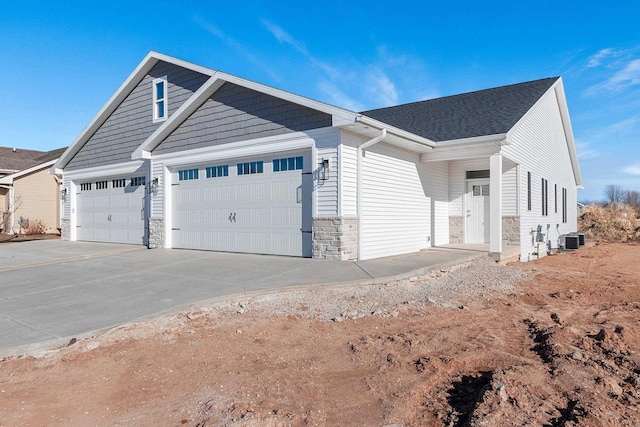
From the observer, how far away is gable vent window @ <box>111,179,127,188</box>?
13.7m

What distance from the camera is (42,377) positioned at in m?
3.45

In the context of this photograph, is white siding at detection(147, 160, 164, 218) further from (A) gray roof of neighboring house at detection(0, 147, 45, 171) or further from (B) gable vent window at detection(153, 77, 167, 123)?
(A) gray roof of neighboring house at detection(0, 147, 45, 171)

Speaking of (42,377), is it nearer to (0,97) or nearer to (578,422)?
(578,422)

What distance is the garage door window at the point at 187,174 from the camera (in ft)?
37.7

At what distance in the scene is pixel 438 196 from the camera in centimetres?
1252

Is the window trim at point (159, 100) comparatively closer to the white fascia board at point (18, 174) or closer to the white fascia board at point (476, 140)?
the white fascia board at point (476, 140)

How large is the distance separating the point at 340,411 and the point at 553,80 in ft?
49.8

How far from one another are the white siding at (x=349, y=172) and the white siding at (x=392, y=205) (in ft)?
1.02

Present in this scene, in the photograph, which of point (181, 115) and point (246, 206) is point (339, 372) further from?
point (181, 115)

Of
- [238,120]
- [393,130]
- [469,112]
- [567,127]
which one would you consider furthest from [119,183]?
[567,127]

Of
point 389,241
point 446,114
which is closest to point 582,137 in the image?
point 446,114

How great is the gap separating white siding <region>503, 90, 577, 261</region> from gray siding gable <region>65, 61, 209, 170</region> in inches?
386

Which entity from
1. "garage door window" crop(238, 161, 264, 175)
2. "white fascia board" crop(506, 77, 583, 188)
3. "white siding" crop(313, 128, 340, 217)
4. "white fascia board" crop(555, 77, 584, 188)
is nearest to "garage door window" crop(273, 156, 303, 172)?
"garage door window" crop(238, 161, 264, 175)

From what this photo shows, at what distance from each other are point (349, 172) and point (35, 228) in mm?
19574
